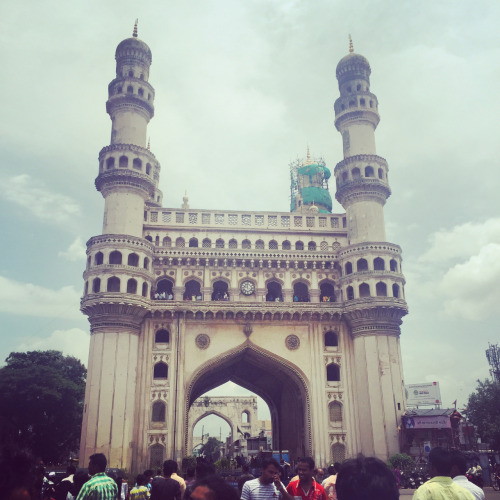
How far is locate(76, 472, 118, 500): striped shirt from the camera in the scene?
675 centimetres

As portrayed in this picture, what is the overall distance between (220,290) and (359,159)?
567 inches

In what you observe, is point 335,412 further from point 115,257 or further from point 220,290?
point 115,257

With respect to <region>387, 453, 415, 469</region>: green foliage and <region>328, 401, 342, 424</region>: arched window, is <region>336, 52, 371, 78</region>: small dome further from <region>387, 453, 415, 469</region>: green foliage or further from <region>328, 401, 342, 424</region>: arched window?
<region>387, 453, 415, 469</region>: green foliage

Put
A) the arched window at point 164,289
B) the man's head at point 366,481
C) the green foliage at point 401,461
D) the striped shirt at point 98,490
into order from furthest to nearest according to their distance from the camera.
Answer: the arched window at point 164,289 < the green foliage at point 401,461 < the striped shirt at point 98,490 < the man's head at point 366,481

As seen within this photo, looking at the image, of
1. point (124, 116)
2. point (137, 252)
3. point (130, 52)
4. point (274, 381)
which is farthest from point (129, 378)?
point (130, 52)

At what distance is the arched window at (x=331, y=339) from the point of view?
3744 centimetres

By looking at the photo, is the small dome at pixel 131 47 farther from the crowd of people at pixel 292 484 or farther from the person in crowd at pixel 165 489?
the person in crowd at pixel 165 489

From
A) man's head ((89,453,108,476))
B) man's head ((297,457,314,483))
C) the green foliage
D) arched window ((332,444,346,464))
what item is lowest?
the green foliage

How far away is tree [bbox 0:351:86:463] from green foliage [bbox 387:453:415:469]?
24712mm

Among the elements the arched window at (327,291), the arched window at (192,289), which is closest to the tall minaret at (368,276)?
the arched window at (327,291)

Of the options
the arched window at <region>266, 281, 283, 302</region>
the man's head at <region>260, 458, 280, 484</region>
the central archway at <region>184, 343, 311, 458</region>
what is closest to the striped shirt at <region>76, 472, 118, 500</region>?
the man's head at <region>260, 458, 280, 484</region>

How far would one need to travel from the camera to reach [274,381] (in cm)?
4175

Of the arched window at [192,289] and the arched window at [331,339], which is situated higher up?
the arched window at [192,289]

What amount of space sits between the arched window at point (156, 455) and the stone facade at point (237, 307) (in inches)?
2.4
